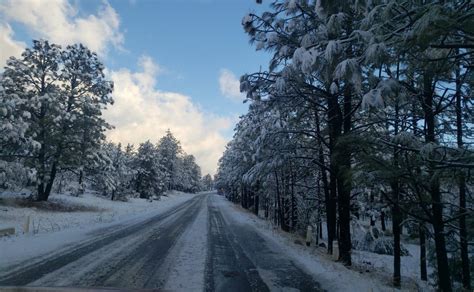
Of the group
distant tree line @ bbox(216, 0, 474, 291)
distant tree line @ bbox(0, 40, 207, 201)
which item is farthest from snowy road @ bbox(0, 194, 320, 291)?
distant tree line @ bbox(0, 40, 207, 201)

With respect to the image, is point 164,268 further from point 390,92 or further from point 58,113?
point 58,113

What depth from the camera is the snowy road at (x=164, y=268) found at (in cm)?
814

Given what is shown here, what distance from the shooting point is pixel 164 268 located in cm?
980

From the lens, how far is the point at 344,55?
641 cm

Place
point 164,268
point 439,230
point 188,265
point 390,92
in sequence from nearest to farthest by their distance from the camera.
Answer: point 390,92 < point 439,230 < point 164,268 < point 188,265

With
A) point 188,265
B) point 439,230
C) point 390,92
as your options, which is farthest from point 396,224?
→ point 390,92

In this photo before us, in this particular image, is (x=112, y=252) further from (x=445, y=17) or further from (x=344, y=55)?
(x=445, y=17)

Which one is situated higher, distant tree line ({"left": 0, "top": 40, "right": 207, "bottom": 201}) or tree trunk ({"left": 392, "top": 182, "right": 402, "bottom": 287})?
distant tree line ({"left": 0, "top": 40, "right": 207, "bottom": 201})

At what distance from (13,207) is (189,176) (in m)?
114

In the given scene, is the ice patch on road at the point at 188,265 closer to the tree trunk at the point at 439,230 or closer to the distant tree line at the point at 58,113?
the tree trunk at the point at 439,230

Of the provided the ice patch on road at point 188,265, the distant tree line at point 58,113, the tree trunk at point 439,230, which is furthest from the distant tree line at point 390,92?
the distant tree line at point 58,113

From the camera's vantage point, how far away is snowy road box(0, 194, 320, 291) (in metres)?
8.14

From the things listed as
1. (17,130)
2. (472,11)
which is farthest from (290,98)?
(17,130)

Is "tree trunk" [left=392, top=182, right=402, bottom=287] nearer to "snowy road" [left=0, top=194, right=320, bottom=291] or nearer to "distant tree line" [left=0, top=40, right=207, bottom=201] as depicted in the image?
"snowy road" [left=0, top=194, right=320, bottom=291]
